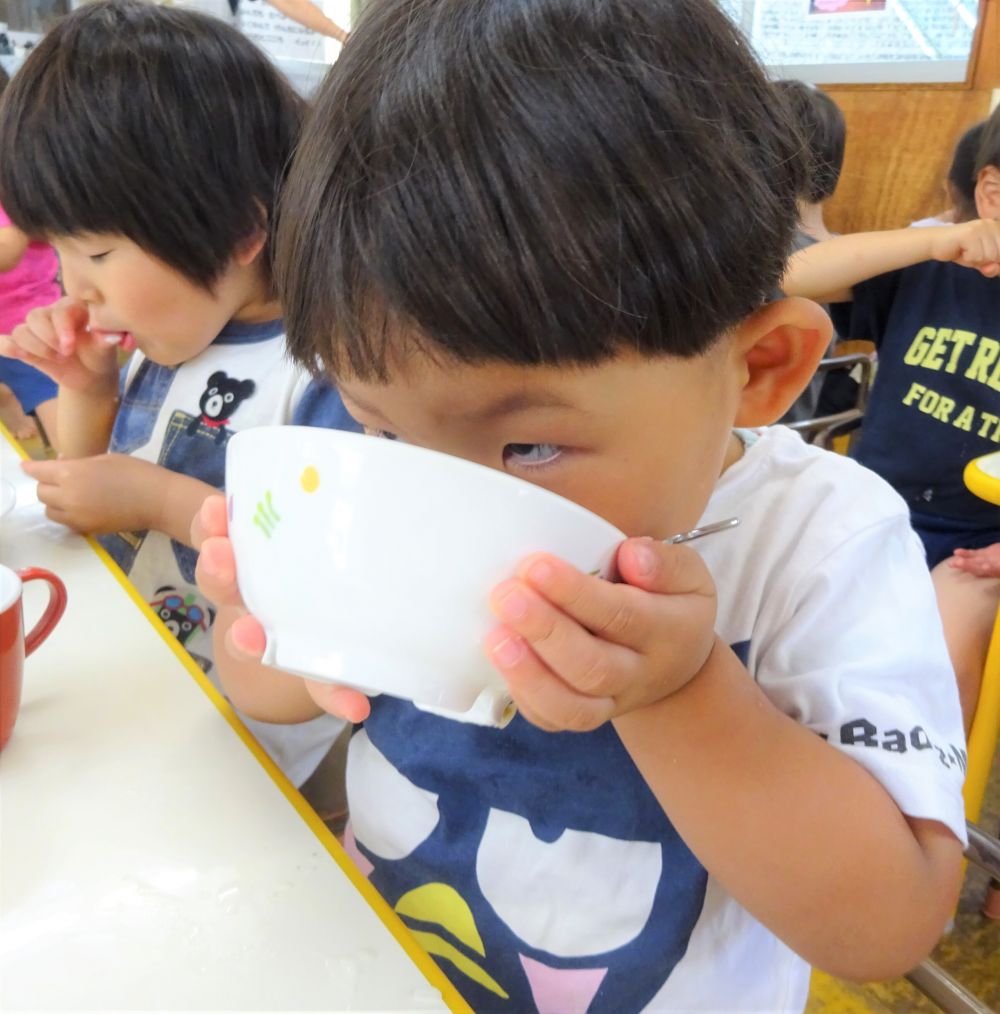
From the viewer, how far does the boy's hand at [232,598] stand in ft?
1.20

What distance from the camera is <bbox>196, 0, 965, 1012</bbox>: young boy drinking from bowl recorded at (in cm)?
38

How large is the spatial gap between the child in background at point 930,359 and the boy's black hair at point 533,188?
3.42 ft

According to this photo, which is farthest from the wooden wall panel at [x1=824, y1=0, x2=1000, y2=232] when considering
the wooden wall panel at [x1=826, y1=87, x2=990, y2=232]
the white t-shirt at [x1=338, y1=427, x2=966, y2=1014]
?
the white t-shirt at [x1=338, y1=427, x2=966, y2=1014]

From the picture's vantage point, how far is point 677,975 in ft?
1.96

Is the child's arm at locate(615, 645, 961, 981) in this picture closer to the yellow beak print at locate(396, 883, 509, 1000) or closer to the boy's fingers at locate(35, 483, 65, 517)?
the yellow beak print at locate(396, 883, 509, 1000)

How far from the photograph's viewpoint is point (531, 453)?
43cm

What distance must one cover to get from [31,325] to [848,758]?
94 cm

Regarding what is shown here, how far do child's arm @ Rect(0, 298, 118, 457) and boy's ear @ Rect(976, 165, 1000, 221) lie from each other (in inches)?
51.9

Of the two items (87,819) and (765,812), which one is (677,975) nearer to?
(765,812)

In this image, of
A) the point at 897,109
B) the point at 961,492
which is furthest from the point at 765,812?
the point at 897,109

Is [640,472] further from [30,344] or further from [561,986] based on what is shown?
[30,344]

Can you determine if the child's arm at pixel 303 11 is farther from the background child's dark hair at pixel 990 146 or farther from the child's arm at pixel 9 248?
the background child's dark hair at pixel 990 146

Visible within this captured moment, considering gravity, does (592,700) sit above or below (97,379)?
above

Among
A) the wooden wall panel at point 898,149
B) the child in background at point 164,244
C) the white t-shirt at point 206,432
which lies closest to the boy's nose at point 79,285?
the child in background at point 164,244
